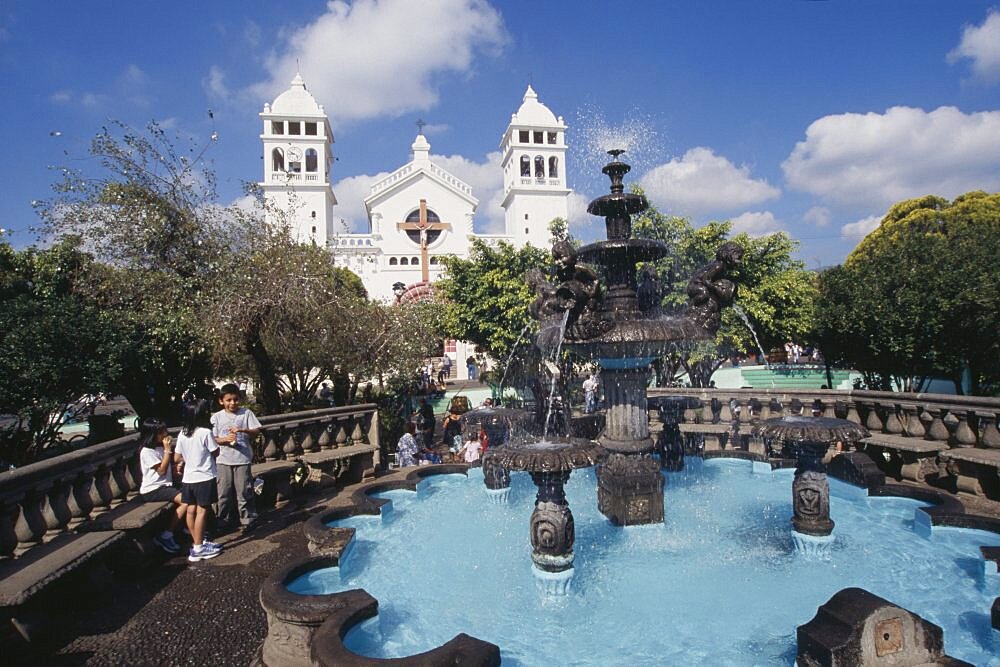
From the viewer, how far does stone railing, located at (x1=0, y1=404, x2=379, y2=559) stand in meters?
4.47

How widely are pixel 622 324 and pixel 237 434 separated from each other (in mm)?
4365

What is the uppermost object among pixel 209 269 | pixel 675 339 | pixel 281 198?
pixel 281 198

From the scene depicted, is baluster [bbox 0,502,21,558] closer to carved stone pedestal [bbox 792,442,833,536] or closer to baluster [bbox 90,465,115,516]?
baluster [bbox 90,465,115,516]

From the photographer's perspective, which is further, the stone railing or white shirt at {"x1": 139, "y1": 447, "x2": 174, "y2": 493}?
white shirt at {"x1": 139, "y1": 447, "x2": 174, "y2": 493}

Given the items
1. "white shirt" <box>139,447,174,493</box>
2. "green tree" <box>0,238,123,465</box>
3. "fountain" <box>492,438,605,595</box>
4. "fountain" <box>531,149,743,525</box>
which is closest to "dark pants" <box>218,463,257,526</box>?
"white shirt" <box>139,447,174,493</box>

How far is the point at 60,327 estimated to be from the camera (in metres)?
10.4

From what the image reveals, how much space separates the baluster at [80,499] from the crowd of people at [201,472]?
484mm

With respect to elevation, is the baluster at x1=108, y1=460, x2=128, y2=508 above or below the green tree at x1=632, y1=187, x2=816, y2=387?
below

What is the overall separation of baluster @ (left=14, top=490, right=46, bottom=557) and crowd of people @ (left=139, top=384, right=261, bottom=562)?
1.02 meters

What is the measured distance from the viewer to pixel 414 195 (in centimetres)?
4412

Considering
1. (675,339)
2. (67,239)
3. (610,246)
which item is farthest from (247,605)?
(67,239)

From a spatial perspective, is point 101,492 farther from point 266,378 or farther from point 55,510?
A: point 266,378

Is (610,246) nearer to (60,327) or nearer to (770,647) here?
(770,647)

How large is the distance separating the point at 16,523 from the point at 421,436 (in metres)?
9.30
